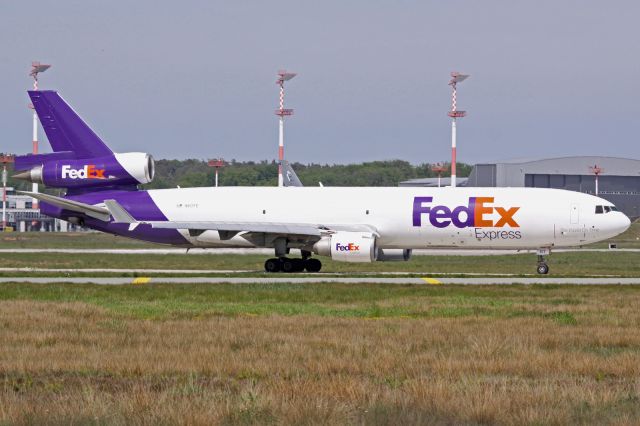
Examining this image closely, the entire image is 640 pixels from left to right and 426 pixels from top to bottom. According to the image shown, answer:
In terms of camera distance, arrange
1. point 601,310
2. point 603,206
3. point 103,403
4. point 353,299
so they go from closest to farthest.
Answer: point 103,403 → point 601,310 → point 353,299 → point 603,206

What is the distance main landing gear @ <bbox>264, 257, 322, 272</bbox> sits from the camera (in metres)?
43.2

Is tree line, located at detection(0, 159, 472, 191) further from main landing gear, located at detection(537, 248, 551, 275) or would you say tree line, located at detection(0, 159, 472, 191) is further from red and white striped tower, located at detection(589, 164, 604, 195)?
main landing gear, located at detection(537, 248, 551, 275)

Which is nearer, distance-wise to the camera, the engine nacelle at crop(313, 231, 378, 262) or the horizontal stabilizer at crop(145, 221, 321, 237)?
the engine nacelle at crop(313, 231, 378, 262)

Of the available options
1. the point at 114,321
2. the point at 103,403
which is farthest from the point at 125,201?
the point at 103,403

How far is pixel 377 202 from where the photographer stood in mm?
42656

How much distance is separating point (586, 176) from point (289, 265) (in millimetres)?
91268

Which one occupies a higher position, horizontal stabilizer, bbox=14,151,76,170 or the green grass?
horizontal stabilizer, bbox=14,151,76,170

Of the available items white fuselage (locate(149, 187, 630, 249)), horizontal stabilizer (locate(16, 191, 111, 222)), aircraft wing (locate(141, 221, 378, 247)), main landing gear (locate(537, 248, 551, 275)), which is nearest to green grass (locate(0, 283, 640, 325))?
aircraft wing (locate(141, 221, 378, 247))

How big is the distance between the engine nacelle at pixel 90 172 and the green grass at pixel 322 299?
40.5ft

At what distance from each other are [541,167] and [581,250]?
164ft

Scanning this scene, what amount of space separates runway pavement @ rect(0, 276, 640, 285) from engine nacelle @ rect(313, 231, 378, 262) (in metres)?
2.54

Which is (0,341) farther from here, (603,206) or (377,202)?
(603,206)

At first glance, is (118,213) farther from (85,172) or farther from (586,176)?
(586,176)

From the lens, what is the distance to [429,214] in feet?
137
